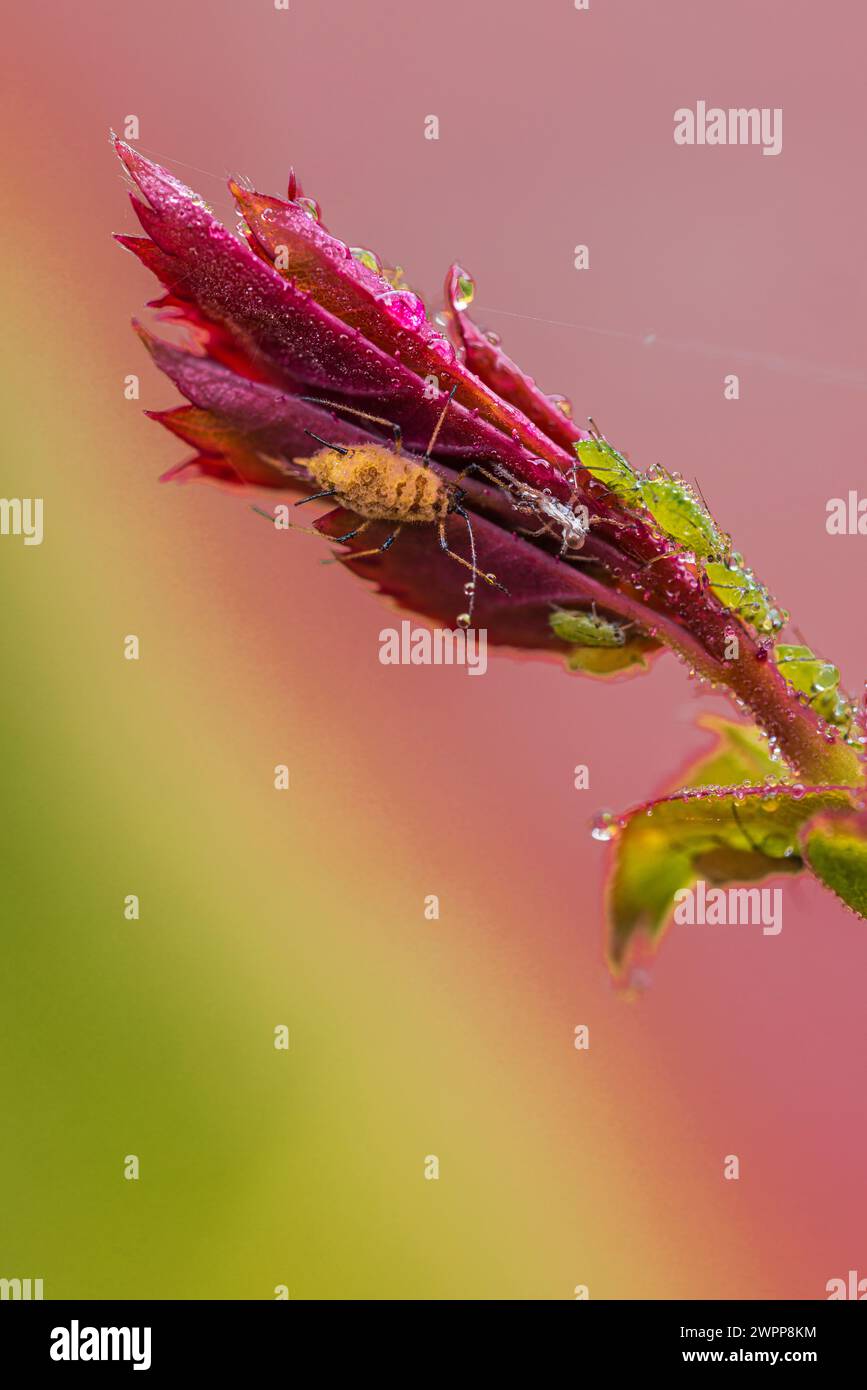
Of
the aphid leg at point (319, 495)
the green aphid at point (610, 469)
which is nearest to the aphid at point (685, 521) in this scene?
the green aphid at point (610, 469)

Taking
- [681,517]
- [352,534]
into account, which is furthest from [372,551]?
[681,517]

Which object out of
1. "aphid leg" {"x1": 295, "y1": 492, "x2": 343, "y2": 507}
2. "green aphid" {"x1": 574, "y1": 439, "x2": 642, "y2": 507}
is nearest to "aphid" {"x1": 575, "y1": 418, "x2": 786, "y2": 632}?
"green aphid" {"x1": 574, "y1": 439, "x2": 642, "y2": 507}

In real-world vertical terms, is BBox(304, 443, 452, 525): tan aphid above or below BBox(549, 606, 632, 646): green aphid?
above

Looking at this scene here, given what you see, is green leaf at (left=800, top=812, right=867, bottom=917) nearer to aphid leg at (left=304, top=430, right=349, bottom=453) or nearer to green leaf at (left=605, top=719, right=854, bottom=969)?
green leaf at (left=605, top=719, right=854, bottom=969)

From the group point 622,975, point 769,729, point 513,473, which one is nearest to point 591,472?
point 513,473

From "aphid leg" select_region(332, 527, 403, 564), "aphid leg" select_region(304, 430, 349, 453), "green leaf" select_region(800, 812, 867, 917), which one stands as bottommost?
"green leaf" select_region(800, 812, 867, 917)

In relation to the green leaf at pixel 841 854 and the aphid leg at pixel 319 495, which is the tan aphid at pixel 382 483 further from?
the green leaf at pixel 841 854

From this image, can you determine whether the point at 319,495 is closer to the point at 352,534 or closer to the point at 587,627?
the point at 352,534

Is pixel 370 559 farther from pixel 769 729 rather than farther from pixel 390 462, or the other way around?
pixel 769 729
